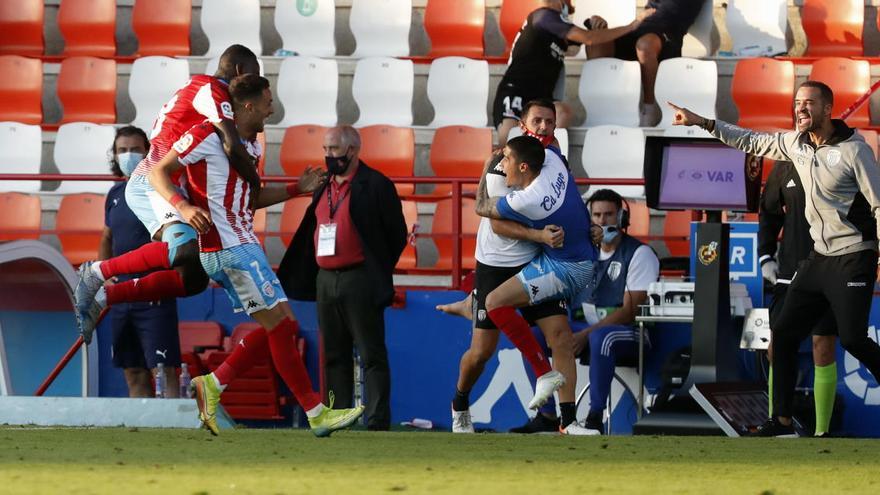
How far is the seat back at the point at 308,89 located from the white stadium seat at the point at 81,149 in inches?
61.6

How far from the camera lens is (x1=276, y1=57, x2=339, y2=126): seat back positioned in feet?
48.2

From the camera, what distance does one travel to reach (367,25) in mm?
15352

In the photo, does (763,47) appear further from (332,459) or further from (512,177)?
(332,459)

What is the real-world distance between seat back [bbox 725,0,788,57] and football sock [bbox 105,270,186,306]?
7716mm

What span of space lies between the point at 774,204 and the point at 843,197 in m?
0.98

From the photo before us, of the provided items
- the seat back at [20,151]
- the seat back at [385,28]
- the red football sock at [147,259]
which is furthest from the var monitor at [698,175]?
the seat back at [20,151]

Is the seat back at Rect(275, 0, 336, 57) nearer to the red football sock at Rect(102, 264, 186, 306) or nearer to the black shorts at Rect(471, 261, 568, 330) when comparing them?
the black shorts at Rect(471, 261, 568, 330)

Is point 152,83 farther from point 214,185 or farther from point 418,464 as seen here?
point 418,464

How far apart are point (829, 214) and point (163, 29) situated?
8.35 m

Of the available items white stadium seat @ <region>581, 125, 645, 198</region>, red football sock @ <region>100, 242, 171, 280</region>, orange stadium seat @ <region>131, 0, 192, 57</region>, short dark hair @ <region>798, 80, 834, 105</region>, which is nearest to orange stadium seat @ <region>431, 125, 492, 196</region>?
white stadium seat @ <region>581, 125, 645, 198</region>

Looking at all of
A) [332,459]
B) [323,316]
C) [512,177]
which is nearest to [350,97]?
[323,316]

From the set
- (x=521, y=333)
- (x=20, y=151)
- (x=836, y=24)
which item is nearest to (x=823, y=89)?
(x=521, y=333)

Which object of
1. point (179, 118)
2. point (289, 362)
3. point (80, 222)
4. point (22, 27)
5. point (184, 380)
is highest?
point (22, 27)

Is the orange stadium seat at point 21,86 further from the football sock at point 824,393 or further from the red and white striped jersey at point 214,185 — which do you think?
the football sock at point 824,393
